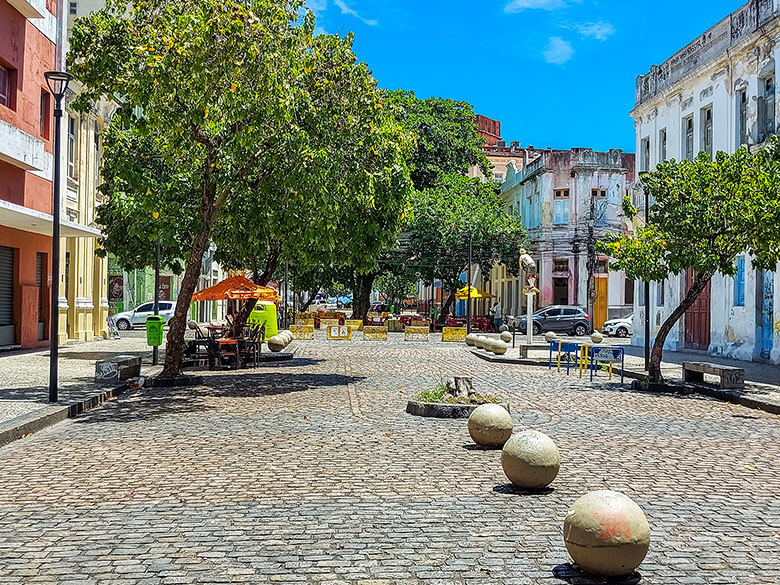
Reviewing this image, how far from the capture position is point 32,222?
839 inches

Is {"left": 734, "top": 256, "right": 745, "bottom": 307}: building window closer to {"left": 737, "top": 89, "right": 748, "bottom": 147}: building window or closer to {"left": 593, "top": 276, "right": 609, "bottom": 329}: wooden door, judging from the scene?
{"left": 737, "top": 89, "right": 748, "bottom": 147}: building window

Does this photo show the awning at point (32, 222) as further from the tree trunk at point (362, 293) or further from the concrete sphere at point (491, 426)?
the tree trunk at point (362, 293)

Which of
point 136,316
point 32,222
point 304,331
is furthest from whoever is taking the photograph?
point 136,316

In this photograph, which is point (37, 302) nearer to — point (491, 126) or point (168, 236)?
point (168, 236)

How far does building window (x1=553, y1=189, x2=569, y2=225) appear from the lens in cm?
5144

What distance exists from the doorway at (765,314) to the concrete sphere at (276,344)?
1471 cm

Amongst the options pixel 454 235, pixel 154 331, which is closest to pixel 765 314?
pixel 154 331

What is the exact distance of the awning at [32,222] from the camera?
62.1ft

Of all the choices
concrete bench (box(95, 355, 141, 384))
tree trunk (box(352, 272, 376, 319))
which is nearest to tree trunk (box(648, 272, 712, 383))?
concrete bench (box(95, 355, 141, 384))

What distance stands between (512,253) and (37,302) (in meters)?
29.1

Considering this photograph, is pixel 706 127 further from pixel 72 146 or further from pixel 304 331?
pixel 72 146

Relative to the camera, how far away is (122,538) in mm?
5957

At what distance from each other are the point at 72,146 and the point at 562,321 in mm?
27489

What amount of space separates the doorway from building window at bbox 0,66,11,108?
2197 centimetres
